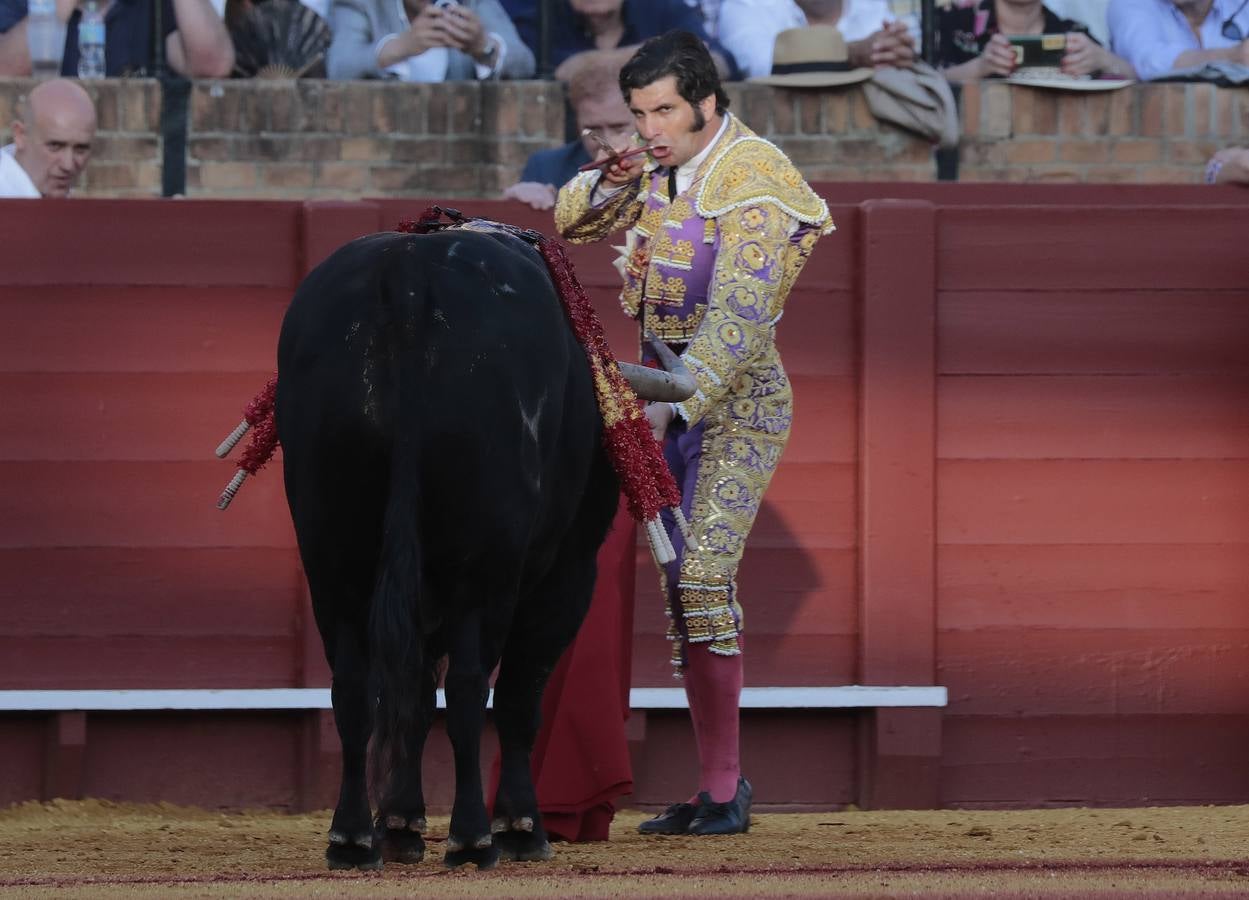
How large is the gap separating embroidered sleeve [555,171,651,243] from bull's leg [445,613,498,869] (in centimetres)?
140

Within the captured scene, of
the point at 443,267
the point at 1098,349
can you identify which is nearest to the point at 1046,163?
the point at 1098,349

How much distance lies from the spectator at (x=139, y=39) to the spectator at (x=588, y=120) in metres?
1.28

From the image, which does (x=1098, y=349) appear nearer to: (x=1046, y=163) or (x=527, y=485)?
(x=1046, y=163)

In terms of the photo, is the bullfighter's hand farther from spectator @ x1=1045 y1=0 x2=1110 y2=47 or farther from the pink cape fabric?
spectator @ x1=1045 y1=0 x2=1110 y2=47

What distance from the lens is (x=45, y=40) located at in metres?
7.31

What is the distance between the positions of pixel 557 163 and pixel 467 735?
3.37 metres

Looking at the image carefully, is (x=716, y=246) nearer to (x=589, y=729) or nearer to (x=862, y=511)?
(x=589, y=729)

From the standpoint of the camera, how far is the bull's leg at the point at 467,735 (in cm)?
349

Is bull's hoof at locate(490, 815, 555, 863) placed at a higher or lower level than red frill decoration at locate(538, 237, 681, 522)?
lower

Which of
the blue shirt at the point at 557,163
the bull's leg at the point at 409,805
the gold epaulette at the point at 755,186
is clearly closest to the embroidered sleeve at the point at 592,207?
the gold epaulette at the point at 755,186

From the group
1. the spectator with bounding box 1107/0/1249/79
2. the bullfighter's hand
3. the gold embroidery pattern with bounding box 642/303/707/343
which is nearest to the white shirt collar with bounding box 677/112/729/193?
the gold embroidery pattern with bounding box 642/303/707/343

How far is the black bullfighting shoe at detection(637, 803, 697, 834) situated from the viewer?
4641 millimetres

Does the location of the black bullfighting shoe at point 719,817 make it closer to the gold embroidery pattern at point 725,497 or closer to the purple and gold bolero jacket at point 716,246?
the gold embroidery pattern at point 725,497

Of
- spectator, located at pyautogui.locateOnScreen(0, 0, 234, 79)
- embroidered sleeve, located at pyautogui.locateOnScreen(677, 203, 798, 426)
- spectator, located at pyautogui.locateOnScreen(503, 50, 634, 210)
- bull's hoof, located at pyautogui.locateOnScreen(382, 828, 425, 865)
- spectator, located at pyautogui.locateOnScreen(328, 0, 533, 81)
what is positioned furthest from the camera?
spectator, located at pyautogui.locateOnScreen(328, 0, 533, 81)
